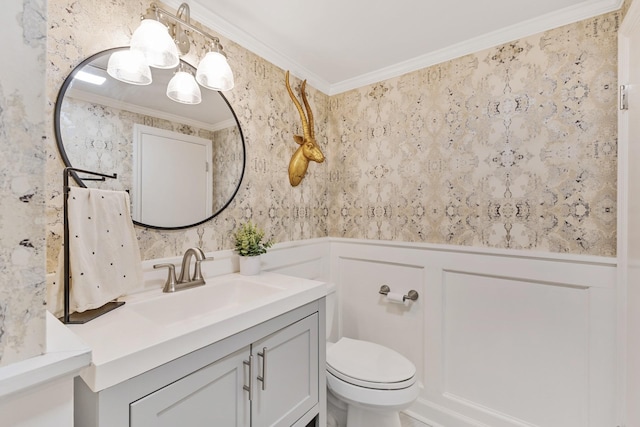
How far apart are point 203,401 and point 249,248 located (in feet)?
2.60

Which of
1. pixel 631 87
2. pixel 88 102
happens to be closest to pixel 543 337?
pixel 631 87

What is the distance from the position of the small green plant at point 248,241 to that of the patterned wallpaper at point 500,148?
858mm

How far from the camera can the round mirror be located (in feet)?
3.57

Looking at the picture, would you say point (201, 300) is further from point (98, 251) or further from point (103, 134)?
point (103, 134)

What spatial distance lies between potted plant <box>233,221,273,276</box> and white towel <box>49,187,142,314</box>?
1.69 ft

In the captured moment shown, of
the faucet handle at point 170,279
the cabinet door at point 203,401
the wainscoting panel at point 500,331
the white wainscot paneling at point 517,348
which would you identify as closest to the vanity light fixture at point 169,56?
the faucet handle at point 170,279

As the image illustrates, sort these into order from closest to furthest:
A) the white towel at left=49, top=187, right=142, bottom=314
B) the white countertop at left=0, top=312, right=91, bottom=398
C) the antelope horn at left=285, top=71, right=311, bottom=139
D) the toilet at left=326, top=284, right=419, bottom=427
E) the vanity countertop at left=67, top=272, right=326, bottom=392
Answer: the white countertop at left=0, top=312, right=91, bottom=398 → the vanity countertop at left=67, top=272, right=326, bottom=392 → the white towel at left=49, top=187, right=142, bottom=314 → the toilet at left=326, top=284, right=419, bottom=427 → the antelope horn at left=285, top=71, right=311, bottom=139

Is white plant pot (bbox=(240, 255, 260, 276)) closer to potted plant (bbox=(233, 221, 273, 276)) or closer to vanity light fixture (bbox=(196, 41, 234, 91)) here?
potted plant (bbox=(233, 221, 273, 276))

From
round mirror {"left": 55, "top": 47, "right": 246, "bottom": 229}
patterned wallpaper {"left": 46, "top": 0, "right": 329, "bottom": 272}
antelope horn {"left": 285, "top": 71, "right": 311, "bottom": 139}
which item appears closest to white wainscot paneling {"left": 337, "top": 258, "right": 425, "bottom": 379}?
patterned wallpaper {"left": 46, "top": 0, "right": 329, "bottom": 272}

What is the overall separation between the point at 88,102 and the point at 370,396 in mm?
1747

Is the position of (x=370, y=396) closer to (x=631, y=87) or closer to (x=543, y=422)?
(x=543, y=422)

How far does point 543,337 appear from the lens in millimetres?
1507

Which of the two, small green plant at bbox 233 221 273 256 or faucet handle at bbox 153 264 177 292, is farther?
small green plant at bbox 233 221 273 256

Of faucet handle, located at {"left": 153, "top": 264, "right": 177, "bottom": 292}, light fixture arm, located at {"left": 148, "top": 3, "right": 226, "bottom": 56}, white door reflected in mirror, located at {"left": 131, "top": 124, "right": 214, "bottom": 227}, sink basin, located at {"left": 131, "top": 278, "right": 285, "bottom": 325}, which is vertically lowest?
sink basin, located at {"left": 131, "top": 278, "right": 285, "bottom": 325}
